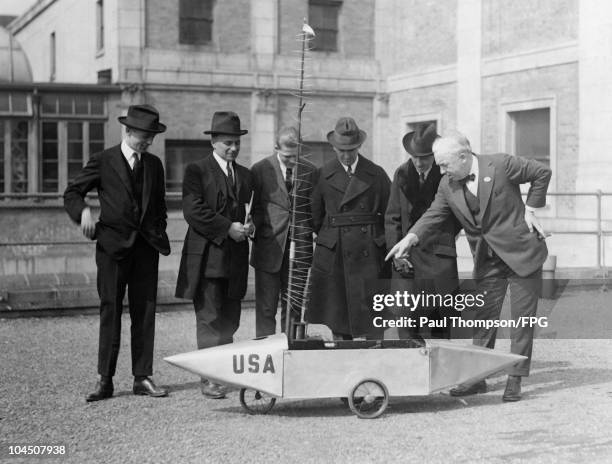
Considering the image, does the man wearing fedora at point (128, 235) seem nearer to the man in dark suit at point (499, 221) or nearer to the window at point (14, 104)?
the man in dark suit at point (499, 221)

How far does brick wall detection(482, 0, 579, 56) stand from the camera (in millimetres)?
21922

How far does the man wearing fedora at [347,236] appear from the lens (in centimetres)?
771

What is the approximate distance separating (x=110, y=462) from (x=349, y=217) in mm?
3064

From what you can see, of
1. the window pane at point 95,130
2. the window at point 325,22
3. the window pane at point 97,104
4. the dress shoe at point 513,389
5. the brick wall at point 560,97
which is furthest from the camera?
the window at point 325,22

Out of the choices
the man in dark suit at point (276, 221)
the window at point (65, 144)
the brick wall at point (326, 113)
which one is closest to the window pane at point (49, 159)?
the window at point (65, 144)

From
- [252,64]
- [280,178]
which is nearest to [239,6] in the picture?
[252,64]

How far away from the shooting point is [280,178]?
316 inches

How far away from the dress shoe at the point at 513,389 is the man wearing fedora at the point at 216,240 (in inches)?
80.3

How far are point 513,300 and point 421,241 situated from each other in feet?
2.75

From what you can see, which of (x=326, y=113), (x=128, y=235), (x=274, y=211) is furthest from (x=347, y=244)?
(x=326, y=113)

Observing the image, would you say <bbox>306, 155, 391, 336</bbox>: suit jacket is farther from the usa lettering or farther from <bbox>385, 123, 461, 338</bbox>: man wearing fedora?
the usa lettering

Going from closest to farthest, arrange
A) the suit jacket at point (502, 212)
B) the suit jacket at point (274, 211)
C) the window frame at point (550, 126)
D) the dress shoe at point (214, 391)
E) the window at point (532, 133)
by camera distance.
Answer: the suit jacket at point (502, 212), the dress shoe at point (214, 391), the suit jacket at point (274, 211), the window frame at point (550, 126), the window at point (532, 133)

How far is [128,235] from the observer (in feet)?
24.0

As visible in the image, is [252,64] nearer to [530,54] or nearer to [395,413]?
[530,54]
